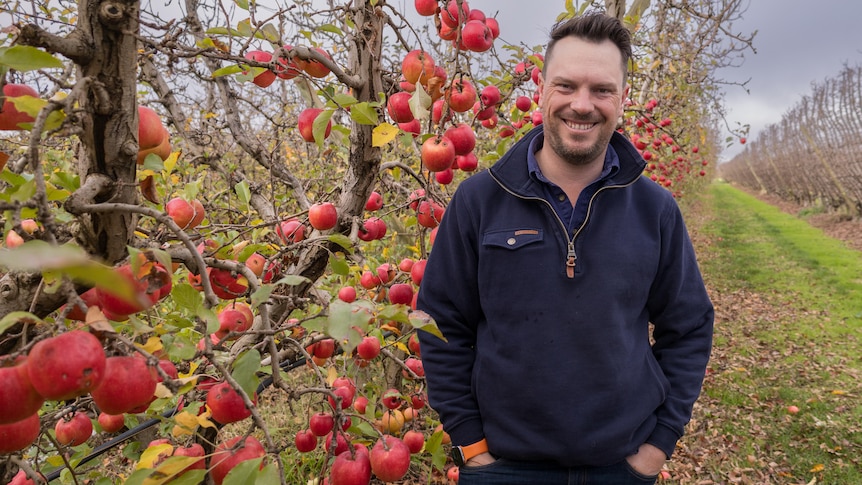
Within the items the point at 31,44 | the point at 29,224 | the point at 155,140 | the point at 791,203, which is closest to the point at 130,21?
the point at 31,44

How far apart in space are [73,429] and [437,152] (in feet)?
4.81

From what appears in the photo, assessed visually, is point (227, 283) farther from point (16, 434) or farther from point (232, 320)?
point (16, 434)

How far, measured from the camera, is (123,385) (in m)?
0.82

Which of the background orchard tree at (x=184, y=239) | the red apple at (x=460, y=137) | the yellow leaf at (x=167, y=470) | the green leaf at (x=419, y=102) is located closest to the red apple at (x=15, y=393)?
the background orchard tree at (x=184, y=239)

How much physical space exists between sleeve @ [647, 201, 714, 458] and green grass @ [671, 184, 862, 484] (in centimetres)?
247

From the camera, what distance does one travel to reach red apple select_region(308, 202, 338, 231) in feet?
6.01

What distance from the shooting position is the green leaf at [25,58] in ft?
2.47

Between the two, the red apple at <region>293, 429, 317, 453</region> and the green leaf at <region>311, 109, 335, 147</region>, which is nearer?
the green leaf at <region>311, 109, 335, 147</region>

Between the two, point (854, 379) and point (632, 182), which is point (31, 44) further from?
point (854, 379)

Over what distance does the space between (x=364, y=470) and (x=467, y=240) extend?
73cm

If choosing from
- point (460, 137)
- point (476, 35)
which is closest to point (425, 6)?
point (476, 35)

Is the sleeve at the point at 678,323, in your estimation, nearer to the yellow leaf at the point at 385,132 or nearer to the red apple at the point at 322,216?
the yellow leaf at the point at 385,132

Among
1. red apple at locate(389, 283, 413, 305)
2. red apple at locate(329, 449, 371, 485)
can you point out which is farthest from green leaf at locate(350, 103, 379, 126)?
red apple at locate(329, 449, 371, 485)

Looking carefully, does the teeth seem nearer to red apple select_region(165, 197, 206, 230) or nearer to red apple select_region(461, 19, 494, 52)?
red apple select_region(461, 19, 494, 52)
